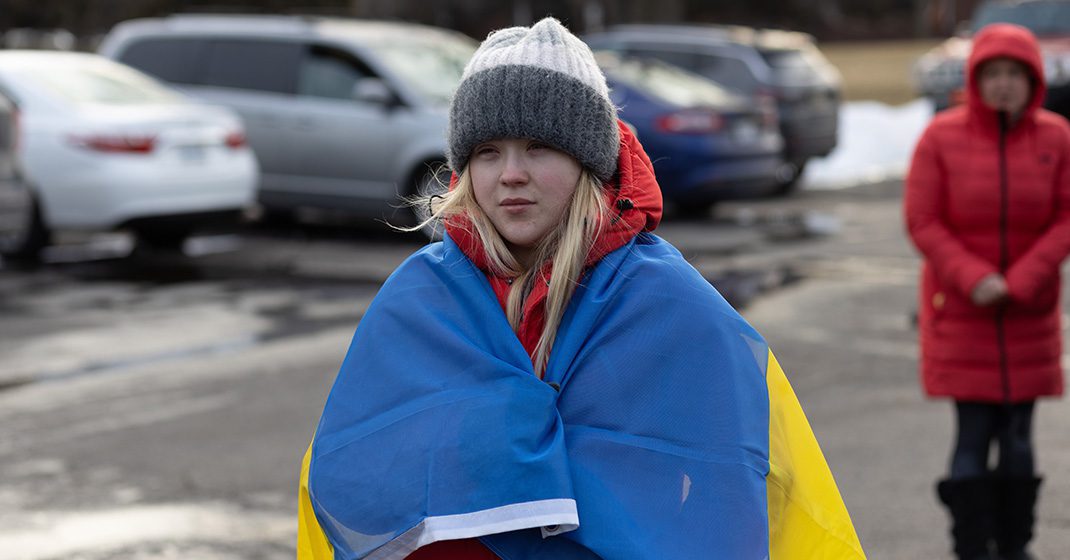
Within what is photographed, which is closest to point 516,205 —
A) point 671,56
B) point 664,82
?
point 664,82

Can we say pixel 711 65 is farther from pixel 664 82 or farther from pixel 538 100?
pixel 538 100

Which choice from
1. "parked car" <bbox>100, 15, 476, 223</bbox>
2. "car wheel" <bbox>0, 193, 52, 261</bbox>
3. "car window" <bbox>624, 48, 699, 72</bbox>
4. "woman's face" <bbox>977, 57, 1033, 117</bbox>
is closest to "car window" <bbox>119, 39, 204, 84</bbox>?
"parked car" <bbox>100, 15, 476, 223</bbox>

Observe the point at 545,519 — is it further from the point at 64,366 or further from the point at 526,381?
the point at 64,366

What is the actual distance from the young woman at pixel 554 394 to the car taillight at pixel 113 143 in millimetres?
9314

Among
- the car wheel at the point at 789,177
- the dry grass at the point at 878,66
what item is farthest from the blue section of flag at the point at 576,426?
the dry grass at the point at 878,66

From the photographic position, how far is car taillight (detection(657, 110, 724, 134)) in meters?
13.7

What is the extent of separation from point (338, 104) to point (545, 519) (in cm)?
1116

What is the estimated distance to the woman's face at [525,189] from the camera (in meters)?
2.45

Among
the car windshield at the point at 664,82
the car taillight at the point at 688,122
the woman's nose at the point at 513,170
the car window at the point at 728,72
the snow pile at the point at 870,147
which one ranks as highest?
the woman's nose at the point at 513,170

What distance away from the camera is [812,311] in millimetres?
9305

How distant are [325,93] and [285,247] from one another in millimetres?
1494

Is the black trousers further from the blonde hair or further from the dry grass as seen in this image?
the dry grass

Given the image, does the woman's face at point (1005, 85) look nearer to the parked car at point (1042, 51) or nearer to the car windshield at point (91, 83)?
the car windshield at point (91, 83)

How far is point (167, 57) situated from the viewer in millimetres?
14141
